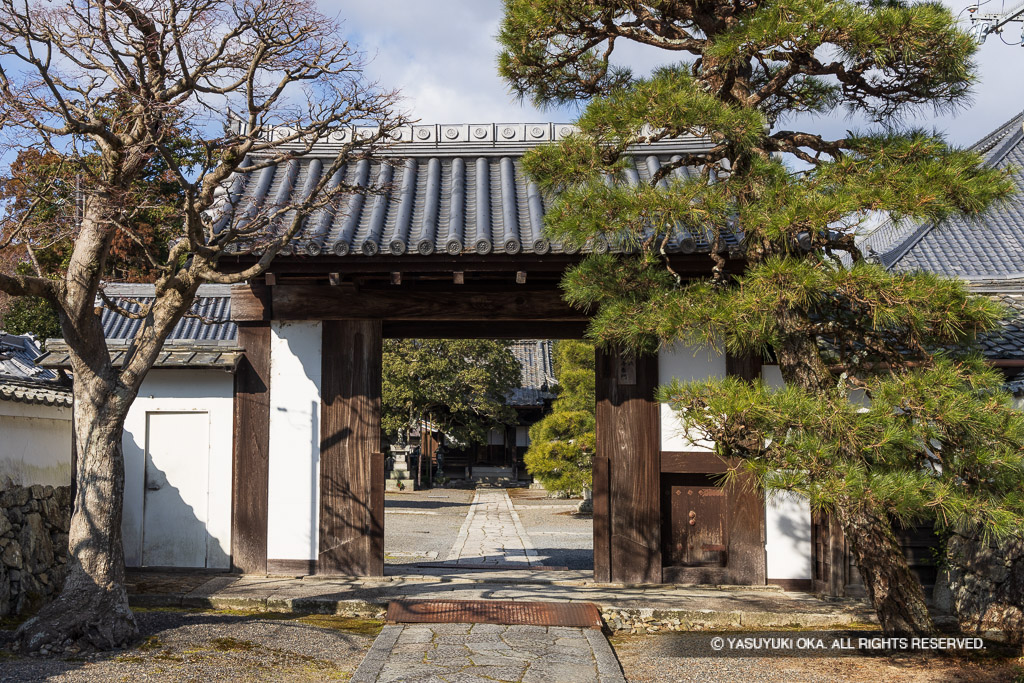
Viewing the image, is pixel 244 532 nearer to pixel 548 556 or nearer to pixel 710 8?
pixel 548 556

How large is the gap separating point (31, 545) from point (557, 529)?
1027cm

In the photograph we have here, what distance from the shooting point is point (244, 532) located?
28.0 ft

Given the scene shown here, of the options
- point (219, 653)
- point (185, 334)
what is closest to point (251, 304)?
point (219, 653)

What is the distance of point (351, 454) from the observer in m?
8.58

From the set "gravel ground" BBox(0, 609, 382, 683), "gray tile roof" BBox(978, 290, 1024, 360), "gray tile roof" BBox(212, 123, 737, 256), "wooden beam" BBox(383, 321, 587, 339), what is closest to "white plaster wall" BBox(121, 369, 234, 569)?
"gravel ground" BBox(0, 609, 382, 683)

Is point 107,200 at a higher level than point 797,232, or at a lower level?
higher

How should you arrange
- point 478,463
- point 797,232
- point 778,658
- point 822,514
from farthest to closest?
1. point 478,463
2. point 822,514
3. point 778,658
4. point 797,232

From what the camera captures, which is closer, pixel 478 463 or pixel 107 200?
pixel 107 200

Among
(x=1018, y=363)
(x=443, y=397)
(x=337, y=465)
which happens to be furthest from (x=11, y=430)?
(x=443, y=397)

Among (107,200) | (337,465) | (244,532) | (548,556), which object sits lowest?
(548,556)

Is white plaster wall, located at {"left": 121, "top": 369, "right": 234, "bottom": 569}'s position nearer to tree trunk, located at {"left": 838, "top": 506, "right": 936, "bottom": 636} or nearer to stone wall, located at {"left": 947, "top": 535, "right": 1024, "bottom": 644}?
tree trunk, located at {"left": 838, "top": 506, "right": 936, "bottom": 636}

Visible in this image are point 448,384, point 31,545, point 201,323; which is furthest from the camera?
point 448,384

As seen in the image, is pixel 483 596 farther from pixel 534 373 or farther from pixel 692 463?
pixel 534 373

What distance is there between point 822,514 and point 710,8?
15.9 ft
